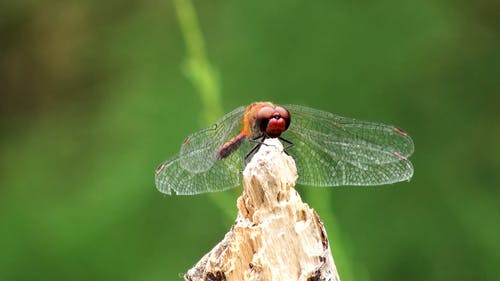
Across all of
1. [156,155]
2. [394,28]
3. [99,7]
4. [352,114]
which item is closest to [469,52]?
[394,28]

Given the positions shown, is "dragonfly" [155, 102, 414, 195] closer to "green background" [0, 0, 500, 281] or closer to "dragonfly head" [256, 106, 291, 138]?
"dragonfly head" [256, 106, 291, 138]

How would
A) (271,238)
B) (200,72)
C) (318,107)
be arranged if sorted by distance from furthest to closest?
(318,107)
(200,72)
(271,238)

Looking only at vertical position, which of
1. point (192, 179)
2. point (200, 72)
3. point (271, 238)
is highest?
point (200, 72)

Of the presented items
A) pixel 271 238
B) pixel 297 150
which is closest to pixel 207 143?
pixel 297 150

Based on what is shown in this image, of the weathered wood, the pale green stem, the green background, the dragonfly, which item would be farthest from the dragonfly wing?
the green background

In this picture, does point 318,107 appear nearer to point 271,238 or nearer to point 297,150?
point 297,150

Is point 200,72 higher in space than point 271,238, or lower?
higher
